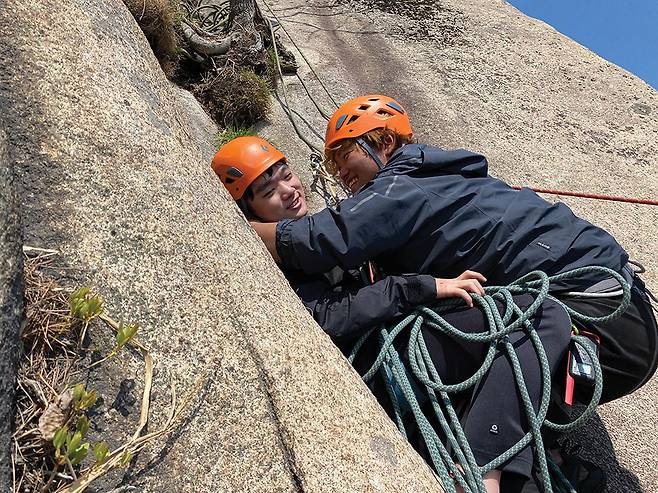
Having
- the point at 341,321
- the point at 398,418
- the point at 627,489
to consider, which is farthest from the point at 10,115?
the point at 627,489

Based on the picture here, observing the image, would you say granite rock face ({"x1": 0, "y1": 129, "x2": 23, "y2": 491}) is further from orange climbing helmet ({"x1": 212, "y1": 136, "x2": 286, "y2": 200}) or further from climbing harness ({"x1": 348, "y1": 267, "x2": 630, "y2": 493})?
orange climbing helmet ({"x1": 212, "y1": 136, "x2": 286, "y2": 200})

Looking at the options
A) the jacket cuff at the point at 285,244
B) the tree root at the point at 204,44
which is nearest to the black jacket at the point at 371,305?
the jacket cuff at the point at 285,244

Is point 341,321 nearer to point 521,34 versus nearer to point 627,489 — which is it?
point 627,489

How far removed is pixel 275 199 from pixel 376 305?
116cm

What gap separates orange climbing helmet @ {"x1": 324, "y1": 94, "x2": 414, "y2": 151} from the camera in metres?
3.63

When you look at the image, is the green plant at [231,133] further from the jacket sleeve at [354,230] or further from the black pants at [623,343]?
the black pants at [623,343]

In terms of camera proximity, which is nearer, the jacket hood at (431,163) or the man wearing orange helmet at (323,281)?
the man wearing orange helmet at (323,281)

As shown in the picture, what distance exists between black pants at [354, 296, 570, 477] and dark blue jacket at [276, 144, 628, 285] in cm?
30

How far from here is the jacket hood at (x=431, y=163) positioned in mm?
3102

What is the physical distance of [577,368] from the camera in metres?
2.62

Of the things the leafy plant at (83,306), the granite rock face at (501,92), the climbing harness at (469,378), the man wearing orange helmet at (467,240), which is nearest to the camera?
the leafy plant at (83,306)

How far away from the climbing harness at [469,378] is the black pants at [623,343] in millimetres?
124

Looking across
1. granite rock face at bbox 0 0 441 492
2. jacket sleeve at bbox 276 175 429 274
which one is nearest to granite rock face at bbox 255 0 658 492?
jacket sleeve at bbox 276 175 429 274

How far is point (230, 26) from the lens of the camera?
7.45m
